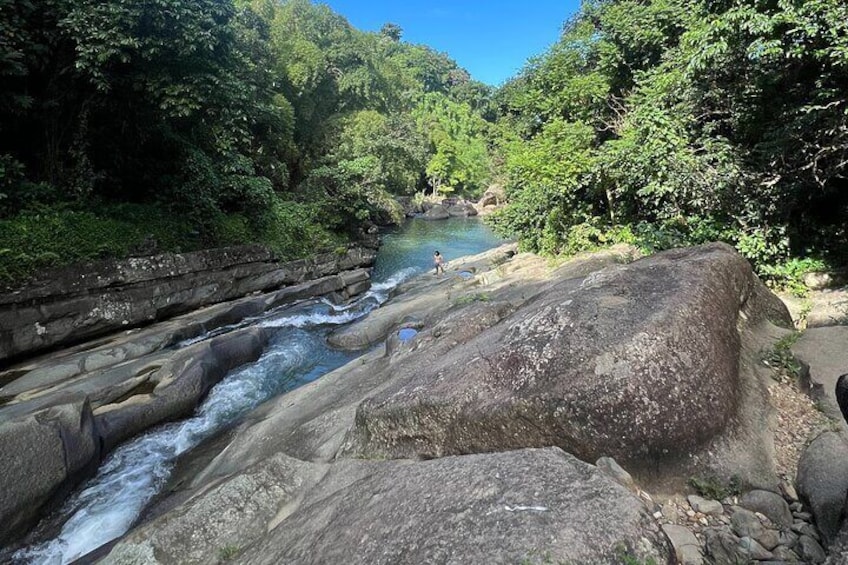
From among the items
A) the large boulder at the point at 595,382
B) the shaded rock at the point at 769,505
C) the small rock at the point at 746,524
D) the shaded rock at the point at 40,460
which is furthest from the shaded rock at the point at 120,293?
the shaded rock at the point at 769,505

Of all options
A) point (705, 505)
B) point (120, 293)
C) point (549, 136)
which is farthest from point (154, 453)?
point (549, 136)

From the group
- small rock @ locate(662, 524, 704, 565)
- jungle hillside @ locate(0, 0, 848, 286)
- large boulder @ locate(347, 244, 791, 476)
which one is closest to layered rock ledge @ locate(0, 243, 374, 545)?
→ jungle hillside @ locate(0, 0, 848, 286)

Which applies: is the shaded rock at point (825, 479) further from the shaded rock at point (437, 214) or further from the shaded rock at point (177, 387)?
the shaded rock at point (437, 214)

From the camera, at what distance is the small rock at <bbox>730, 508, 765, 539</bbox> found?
356cm

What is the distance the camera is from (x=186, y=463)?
8.17 m

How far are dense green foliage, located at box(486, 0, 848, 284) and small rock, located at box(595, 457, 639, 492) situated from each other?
7654 mm

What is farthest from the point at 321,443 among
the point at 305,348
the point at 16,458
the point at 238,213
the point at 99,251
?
the point at 238,213

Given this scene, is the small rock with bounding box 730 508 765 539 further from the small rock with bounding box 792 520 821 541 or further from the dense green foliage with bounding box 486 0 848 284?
the dense green foliage with bounding box 486 0 848 284

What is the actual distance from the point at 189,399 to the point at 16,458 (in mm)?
3471

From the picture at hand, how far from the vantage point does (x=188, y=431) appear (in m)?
9.28

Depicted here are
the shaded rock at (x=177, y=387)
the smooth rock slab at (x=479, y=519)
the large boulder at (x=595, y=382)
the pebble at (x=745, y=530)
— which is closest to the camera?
the smooth rock slab at (x=479, y=519)

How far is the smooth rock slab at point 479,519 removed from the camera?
2.84 meters

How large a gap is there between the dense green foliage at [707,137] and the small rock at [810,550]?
750 cm

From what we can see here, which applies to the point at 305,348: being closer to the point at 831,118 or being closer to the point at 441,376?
the point at 441,376
